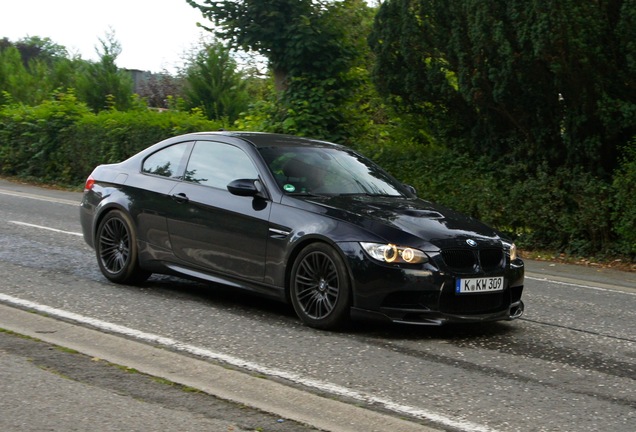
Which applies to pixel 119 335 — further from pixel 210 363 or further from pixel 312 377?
pixel 312 377

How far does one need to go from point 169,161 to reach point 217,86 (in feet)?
65.0

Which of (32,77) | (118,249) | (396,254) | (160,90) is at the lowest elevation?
(118,249)

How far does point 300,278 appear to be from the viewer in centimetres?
767

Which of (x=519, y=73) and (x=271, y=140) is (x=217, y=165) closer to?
(x=271, y=140)

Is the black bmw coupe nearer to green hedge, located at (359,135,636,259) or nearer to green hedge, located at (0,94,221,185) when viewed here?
green hedge, located at (359,135,636,259)

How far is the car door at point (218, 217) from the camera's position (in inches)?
317

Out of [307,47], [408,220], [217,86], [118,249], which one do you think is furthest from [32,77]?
[408,220]

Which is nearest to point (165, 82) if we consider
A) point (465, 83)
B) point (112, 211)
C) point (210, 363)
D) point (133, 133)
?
point (133, 133)

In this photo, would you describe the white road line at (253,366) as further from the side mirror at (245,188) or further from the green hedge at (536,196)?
the green hedge at (536,196)

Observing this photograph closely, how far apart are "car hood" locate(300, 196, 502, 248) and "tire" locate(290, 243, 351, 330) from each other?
1.10ft

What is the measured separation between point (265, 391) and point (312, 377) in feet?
1.51

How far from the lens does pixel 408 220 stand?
7.59 meters

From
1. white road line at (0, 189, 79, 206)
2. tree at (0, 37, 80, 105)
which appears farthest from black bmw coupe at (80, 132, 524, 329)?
tree at (0, 37, 80, 105)

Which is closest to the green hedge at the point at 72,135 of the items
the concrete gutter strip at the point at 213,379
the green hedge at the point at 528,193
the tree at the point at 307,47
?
the green hedge at the point at 528,193
